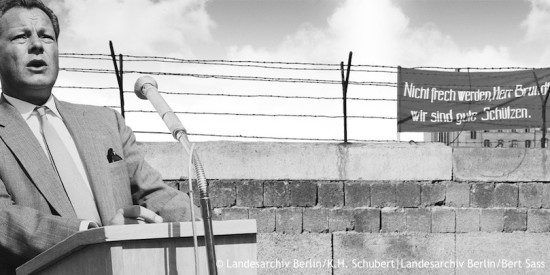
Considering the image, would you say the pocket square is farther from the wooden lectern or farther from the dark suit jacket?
the wooden lectern

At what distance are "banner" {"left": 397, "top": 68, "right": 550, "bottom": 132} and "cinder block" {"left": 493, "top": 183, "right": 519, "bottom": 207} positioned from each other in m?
1.43

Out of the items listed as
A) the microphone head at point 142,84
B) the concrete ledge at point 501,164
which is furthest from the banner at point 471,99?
the microphone head at point 142,84

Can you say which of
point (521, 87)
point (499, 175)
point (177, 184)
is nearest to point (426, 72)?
point (521, 87)

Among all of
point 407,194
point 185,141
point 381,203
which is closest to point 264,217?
point 381,203

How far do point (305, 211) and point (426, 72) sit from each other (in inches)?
95.8

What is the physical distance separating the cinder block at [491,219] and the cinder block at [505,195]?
0.24 feet

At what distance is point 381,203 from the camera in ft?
21.8

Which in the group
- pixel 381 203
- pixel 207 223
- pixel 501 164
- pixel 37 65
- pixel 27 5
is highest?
pixel 27 5

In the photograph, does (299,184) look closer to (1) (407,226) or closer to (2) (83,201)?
(1) (407,226)

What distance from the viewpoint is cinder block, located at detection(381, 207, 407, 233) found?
6.64 m

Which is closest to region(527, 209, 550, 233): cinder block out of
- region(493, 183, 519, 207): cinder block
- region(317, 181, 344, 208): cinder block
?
region(493, 183, 519, 207): cinder block

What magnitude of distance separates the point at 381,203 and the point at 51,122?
3908 millimetres

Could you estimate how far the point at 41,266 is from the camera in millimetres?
2578

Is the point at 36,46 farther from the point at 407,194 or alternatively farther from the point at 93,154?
the point at 407,194
